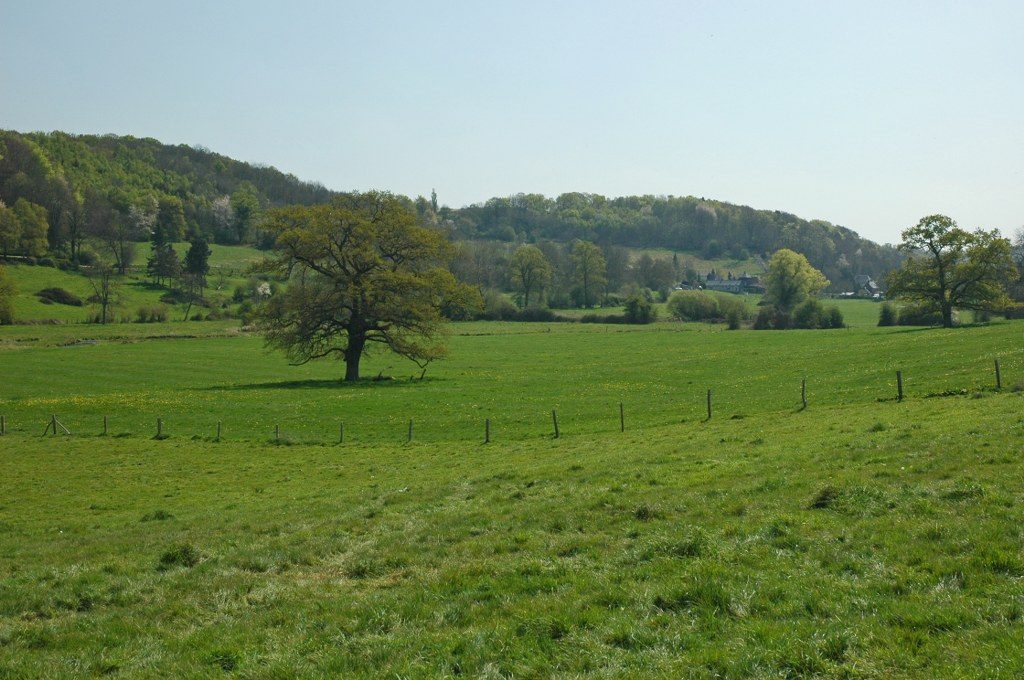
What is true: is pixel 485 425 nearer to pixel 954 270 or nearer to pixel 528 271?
pixel 954 270

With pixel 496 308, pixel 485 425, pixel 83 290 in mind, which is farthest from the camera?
pixel 83 290

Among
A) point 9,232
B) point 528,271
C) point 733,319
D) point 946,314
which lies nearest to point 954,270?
point 946,314

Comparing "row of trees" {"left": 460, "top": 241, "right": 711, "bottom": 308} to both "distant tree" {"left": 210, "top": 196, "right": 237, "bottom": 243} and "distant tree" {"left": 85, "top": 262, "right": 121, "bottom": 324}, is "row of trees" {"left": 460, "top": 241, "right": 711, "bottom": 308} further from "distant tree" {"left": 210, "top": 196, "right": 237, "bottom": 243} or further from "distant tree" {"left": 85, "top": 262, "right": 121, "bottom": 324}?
"distant tree" {"left": 210, "top": 196, "right": 237, "bottom": 243}

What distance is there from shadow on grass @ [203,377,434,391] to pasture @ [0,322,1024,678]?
→ 18504mm

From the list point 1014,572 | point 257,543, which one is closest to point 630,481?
point 257,543

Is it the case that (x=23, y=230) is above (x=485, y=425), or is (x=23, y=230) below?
above

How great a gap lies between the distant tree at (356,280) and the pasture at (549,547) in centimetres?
1937

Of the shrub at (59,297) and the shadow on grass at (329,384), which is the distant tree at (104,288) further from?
the shadow on grass at (329,384)

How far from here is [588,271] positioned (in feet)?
490

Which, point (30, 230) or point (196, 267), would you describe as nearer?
point (30, 230)

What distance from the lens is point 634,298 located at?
395 ft

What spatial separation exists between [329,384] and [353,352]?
10.2 feet

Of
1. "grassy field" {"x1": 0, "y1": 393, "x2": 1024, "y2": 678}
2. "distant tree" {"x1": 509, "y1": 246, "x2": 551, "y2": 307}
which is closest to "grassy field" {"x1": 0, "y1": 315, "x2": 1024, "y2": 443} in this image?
Answer: "grassy field" {"x1": 0, "y1": 393, "x2": 1024, "y2": 678}

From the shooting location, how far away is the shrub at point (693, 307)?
12338cm
